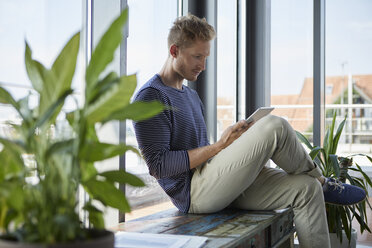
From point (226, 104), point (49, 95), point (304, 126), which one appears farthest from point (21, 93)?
point (304, 126)

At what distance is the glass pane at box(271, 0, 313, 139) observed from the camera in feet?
13.1

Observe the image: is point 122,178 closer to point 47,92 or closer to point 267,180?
point 47,92

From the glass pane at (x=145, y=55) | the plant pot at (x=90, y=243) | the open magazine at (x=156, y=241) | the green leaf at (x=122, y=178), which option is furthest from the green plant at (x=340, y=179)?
the plant pot at (x=90, y=243)

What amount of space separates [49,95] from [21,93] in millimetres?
682

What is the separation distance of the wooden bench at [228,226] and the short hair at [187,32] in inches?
33.3

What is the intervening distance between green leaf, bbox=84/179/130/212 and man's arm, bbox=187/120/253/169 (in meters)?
0.96

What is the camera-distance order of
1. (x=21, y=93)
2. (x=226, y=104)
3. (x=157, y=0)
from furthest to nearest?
(x=226, y=104) → (x=157, y=0) → (x=21, y=93)

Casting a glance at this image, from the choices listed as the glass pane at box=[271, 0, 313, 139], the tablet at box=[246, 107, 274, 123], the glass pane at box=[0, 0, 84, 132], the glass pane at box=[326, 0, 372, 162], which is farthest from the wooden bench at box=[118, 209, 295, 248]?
the glass pane at box=[326, 0, 372, 162]

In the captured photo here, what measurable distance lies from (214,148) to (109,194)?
3.41ft

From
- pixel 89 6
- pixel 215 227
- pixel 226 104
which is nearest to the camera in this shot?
pixel 215 227

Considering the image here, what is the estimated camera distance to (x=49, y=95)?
3.21 ft

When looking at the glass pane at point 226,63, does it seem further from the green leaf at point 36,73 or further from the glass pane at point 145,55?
the green leaf at point 36,73

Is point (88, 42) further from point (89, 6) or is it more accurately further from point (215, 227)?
point (215, 227)

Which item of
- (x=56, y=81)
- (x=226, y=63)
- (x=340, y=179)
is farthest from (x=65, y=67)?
(x=226, y=63)
